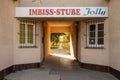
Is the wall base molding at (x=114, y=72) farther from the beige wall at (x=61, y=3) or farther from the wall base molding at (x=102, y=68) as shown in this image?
the beige wall at (x=61, y=3)

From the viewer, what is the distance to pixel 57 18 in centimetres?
1193

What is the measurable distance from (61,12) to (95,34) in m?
2.36

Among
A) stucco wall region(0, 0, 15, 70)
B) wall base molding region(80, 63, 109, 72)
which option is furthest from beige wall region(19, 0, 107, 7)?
wall base molding region(80, 63, 109, 72)

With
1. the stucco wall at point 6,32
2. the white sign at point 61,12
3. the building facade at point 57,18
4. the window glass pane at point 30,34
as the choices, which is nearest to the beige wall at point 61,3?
the building facade at point 57,18

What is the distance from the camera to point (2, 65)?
9.89 meters

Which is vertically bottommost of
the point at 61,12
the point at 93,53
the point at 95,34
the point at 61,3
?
the point at 93,53

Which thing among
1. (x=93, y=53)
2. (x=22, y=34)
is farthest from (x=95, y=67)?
(x=22, y=34)

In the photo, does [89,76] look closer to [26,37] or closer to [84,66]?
[84,66]

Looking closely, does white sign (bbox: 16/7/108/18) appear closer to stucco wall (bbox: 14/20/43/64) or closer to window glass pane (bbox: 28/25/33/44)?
stucco wall (bbox: 14/20/43/64)

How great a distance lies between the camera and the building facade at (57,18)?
10.3m

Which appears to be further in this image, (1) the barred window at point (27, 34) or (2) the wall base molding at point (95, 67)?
(1) the barred window at point (27, 34)

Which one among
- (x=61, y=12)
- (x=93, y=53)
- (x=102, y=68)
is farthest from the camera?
(x=93, y=53)

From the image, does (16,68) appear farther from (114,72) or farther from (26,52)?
(114,72)

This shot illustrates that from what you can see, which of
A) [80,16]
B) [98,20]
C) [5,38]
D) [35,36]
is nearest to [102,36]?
[98,20]
